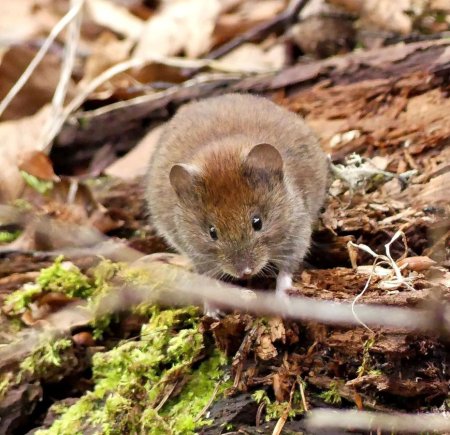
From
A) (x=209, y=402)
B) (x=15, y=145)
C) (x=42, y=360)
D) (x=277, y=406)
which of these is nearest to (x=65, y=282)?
(x=42, y=360)

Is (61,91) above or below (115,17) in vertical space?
below

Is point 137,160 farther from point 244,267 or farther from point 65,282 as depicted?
point 244,267

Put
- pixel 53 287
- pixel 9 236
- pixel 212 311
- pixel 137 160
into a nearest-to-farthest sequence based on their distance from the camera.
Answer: pixel 212 311 → pixel 53 287 → pixel 9 236 → pixel 137 160

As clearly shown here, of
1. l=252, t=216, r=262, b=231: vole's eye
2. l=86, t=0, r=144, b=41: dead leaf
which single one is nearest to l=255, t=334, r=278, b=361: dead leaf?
l=252, t=216, r=262, b=231: vole's eye

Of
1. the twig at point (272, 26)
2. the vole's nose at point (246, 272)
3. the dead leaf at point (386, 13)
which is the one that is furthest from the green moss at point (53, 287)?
the dead leaf at point (386, 13)

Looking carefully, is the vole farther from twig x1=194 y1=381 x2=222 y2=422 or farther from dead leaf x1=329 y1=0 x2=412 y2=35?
dead leaf x1=329 y1=0 x2=412 y2=35

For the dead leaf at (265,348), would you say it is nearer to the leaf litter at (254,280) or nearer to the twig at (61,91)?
the leaf litter at (254,280)
